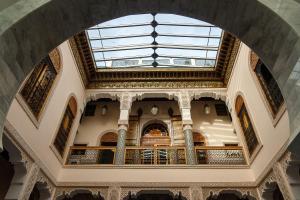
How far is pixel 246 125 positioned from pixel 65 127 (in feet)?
18.6

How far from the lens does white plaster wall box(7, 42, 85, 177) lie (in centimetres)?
527

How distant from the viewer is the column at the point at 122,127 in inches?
307

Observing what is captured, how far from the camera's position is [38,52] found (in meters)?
2.38

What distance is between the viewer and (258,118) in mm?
6812

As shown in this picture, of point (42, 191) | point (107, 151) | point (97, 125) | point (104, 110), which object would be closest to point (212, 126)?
point (107, 151)

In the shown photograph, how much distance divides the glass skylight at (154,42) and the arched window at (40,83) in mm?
2223

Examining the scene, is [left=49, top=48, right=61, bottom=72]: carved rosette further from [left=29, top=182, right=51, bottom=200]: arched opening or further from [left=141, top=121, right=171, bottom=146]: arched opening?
[left=141, top=121, right=171, bottom=146]: arched opening

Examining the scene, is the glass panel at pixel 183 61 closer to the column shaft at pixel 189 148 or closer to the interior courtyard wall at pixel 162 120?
the interior courtyard wall at pixel 162 120

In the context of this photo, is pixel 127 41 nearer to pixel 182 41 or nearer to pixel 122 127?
pixel 182 41

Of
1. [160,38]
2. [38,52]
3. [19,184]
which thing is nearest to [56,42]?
[38,52]

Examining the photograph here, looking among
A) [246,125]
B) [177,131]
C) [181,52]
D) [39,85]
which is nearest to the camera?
[39,85]

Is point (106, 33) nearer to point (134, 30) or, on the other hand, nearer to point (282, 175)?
point (134, 30)

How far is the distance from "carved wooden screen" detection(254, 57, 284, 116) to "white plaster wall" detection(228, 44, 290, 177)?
0.62ft

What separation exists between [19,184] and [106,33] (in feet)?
17.8
